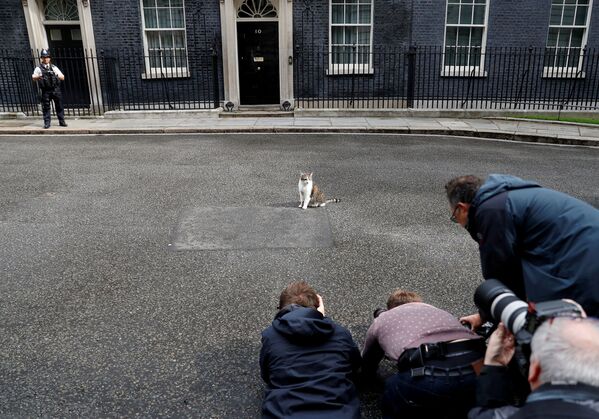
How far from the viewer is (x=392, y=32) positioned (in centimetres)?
1636

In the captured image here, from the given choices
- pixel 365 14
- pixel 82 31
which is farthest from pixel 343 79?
pixel 82 31

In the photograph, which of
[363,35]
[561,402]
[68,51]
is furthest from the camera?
[363,35]

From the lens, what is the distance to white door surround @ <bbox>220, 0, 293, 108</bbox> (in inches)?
625

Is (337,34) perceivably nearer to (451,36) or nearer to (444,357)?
(451,36)


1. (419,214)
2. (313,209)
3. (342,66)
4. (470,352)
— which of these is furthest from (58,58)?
(470,352)

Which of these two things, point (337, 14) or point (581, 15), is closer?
point (337, 14)

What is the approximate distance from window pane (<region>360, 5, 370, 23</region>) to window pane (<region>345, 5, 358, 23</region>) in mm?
158

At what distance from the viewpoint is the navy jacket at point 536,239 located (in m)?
2.62

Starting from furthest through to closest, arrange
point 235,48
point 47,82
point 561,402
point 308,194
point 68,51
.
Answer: point 68,51, point 235,48, point 47,82, point 308,194, point 561,402

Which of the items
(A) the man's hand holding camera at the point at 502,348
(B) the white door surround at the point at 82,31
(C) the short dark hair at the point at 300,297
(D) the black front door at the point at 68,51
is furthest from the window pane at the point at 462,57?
(A) the man's hand holding camera at the point at 502,348

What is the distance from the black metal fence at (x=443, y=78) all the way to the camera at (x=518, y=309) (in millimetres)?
14016

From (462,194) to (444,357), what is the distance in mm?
903

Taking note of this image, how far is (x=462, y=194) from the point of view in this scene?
10.0 feet

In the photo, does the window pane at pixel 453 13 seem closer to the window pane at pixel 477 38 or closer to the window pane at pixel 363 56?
the window pane at pixel 477 38
